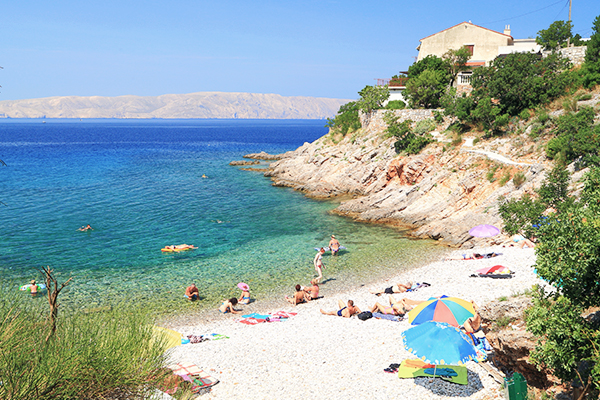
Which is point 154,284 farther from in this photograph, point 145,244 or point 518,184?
point 518,184

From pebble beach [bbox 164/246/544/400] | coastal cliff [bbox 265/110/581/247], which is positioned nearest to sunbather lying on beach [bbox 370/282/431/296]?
pebble beach [bbox 164/246/544/400]

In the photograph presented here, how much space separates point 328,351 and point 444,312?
13.9ft

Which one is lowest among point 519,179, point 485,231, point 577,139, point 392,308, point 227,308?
point 227,308

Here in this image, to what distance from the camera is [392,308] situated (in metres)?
18.0

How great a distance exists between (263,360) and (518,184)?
24.0 metres

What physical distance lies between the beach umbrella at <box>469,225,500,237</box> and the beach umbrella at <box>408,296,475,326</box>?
12.2 metres

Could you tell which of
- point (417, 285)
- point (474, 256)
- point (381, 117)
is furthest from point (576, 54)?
point (417, 285)

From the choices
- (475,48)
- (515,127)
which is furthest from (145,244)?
(475,48)

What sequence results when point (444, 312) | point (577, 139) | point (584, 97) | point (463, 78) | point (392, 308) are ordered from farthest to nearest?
point (463, 78)
point (584, 97)
point (577, 139)
point (392, 308)
point (444, 312)

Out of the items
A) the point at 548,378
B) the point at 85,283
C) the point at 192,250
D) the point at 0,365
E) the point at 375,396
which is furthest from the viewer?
the point at 192,250

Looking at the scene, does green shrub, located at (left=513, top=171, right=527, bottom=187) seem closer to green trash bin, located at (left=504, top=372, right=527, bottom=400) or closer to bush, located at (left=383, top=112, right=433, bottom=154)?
bush, located at (left=383, top=112, right=433, bottom=154)

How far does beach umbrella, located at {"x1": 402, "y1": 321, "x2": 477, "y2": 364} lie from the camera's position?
37.0ft

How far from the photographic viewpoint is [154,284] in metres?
23.3

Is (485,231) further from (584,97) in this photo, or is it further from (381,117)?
(381,117)
